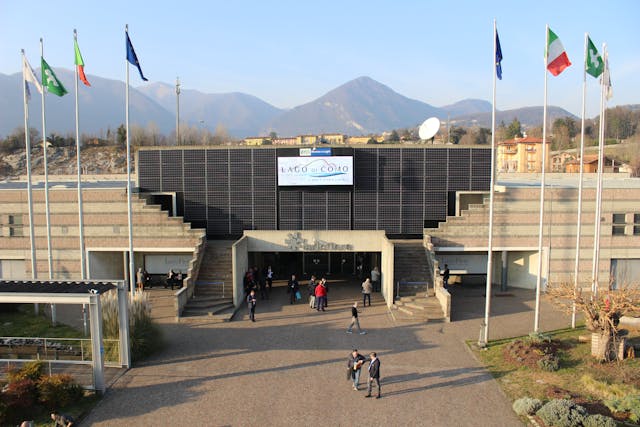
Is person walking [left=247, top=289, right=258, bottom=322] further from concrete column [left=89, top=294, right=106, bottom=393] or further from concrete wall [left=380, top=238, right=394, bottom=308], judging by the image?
concrete column [left=89, top=294, right=106, bottom=393]

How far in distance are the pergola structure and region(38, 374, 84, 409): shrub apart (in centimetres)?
66

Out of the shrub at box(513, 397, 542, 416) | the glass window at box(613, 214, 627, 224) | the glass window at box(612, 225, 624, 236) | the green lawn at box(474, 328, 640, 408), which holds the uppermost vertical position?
the glass window at box(613, 214, 627, 224)

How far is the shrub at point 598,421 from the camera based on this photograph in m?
13.2

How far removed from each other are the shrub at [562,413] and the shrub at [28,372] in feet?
49.9

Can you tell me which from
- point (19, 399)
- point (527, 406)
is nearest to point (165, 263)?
point (19, 399)

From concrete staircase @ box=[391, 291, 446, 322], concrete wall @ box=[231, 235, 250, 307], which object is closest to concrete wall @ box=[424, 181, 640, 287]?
concrete staircase @ box=[391, 291, 446, 322]

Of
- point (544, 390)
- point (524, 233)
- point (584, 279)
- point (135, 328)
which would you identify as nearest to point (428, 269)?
point (524, 233)

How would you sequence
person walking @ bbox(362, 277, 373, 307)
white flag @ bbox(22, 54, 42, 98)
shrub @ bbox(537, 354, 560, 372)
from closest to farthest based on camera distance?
shrub @ bbox(537, 354, 560, 372) < white flag @ bbox(22, 54, 42, 98) < person walking @ bbox(362, 277, 373, 307)

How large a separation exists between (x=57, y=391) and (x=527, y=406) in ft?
46.1

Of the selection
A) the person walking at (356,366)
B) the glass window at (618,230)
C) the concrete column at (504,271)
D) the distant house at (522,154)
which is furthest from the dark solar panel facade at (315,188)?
the distant house at (522,154)

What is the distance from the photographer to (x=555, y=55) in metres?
20.3

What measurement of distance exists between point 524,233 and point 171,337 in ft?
67.1

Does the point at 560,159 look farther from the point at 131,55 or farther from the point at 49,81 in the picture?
the point at 49,81

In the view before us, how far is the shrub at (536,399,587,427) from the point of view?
13.4 metres
